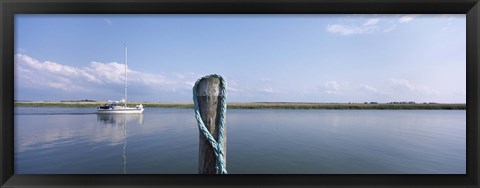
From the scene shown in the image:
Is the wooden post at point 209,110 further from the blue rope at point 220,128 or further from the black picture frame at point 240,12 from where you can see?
the black picture frame at point 240,12

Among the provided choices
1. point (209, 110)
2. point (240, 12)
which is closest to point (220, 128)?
point (209, 110)

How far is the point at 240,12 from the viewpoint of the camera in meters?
0.99

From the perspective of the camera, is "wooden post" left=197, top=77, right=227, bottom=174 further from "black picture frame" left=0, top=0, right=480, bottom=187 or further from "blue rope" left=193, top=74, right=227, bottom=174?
"black picture frame" left=0, top=0, right=480, bottom=187

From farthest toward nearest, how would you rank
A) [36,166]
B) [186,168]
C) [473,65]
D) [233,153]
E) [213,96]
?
[233,153], [36,166], [186,168], [213,96], [473,65]

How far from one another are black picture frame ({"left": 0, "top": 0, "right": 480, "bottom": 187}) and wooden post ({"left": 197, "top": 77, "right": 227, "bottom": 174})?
0.47ft

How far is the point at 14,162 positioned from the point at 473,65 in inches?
79.3

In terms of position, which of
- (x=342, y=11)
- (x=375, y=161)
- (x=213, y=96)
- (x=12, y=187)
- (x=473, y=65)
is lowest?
(x=375, y=161)

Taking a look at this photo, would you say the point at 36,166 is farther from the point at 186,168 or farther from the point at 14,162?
the point at 14,162


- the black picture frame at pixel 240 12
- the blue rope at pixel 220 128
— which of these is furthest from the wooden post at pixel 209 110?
the black picture frame at pixel 240 12

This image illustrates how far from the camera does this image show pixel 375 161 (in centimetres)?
647

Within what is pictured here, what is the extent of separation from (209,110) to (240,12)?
478mm

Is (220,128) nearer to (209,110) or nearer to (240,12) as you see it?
(209,110)

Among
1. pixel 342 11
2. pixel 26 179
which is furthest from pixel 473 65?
pixel 26 179

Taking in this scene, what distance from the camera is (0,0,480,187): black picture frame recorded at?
954 mm
